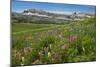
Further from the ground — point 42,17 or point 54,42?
point 42,17

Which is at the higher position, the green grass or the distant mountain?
the distant mountain

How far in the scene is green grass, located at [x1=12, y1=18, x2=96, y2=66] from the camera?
2.28 metres

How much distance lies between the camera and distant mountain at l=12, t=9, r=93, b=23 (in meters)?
2.30

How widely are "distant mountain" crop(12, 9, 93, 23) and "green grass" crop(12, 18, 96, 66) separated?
0.18ft

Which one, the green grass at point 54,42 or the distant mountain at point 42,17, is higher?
the distant mountain at point 42,17

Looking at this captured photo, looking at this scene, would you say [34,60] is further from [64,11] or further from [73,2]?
[73,2]

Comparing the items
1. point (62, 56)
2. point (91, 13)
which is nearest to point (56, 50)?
point (62, 56)

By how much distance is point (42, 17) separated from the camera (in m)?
2.40

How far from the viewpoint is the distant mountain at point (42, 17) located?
230 centimetres

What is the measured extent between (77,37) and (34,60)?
0.63 m

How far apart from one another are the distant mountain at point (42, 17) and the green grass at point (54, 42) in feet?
0.18

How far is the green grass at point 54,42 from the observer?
228 cm

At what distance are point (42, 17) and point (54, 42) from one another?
Answer: 33 cm
